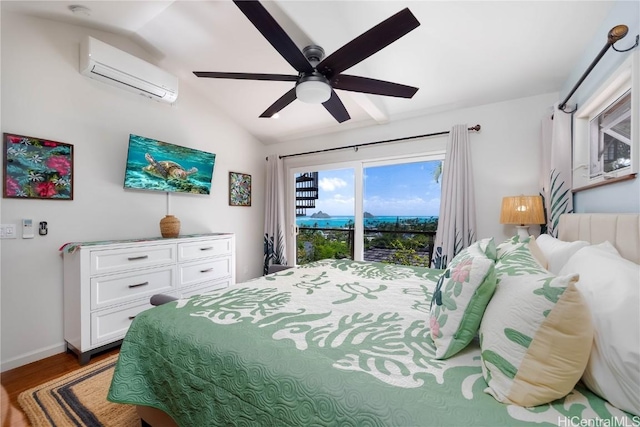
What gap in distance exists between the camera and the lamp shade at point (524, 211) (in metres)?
2.40

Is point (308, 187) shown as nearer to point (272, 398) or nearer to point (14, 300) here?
point (14, 300)

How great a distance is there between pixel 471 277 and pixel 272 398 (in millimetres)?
787

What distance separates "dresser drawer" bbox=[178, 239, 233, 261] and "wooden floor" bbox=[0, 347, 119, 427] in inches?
40.1

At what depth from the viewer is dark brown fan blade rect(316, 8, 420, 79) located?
1.32m

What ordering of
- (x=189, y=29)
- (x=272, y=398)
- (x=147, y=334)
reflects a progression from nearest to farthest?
(x=272, y=398)
(x=147, y=334)
(x=189, y=29)

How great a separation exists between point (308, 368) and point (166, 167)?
301 centimetres

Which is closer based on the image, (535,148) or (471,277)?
(471,277)

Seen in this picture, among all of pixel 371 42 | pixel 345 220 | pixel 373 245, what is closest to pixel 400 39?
pixel 371 42

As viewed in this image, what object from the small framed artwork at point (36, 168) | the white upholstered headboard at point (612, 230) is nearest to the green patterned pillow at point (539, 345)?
the white upholstered headboard at point (612, 230)

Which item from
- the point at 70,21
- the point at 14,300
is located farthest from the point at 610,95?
the point at 14,300

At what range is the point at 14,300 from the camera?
7.07ft

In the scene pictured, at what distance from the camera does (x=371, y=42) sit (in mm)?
1472

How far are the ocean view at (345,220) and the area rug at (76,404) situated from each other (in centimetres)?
296

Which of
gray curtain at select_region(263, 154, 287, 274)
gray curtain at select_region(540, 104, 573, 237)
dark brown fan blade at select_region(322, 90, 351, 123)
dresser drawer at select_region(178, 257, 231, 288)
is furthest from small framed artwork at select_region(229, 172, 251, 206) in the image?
gray curtain at select_region(540, 104, 573, 237)
